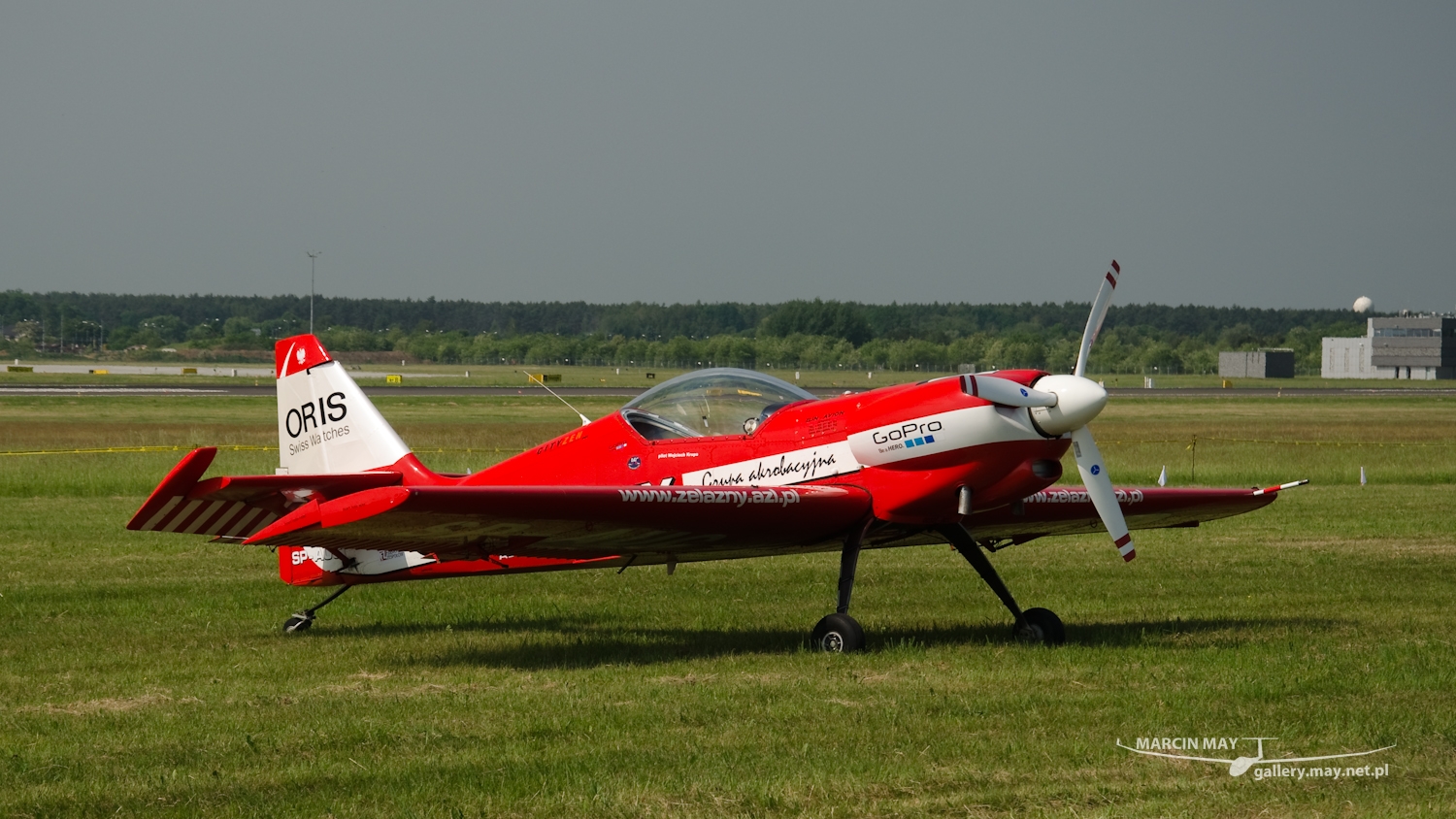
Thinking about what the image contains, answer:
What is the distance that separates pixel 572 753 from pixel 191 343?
179962mm

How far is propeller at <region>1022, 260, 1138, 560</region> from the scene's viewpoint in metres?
9.91

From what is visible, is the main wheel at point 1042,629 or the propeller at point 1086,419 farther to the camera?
the main wheel at point 1042,629

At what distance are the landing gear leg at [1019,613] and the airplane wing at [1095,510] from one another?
0.21 meters

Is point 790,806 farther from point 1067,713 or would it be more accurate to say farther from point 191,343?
point 191,343

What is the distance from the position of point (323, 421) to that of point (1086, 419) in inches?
273

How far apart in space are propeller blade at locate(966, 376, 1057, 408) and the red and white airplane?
0.6 inches

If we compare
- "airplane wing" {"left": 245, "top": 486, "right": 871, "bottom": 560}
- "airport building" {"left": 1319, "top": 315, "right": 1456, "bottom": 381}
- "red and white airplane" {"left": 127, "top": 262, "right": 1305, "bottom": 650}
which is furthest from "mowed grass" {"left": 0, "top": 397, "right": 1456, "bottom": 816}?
"airport building" {"left": 1319, "top": 315, "right": 1456, "bottom": 381}

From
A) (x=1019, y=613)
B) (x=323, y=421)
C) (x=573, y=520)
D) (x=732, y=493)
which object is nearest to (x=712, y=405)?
(x=732, y=493)

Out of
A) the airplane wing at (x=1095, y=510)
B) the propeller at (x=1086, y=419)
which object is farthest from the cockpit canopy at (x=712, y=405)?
the propeller at (x=1086, y=419)

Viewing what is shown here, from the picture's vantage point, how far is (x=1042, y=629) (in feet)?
36.0

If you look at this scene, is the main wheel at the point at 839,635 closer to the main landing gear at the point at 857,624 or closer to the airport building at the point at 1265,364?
the main landing gear at the point at 857,624

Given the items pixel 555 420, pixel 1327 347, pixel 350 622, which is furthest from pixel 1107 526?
pixel 1327 347

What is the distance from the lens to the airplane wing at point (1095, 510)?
460 inches

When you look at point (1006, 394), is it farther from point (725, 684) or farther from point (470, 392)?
point (470, 392)
